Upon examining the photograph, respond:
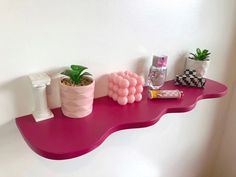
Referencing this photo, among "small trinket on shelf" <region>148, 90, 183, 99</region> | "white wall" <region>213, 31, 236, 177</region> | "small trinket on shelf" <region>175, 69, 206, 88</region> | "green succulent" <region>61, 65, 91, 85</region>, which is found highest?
"green succulent" <region>61, 65, 91, 85</region>

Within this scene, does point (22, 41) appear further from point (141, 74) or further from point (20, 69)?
point (141, 74)

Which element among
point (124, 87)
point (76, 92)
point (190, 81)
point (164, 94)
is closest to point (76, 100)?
point (76, 92)

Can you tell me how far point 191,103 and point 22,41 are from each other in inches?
21.4

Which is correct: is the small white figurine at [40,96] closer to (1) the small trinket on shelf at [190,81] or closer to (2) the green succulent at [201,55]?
(1) the small trinket on shelf at [190,81]

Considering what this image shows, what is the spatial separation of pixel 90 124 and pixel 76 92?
0.10 m

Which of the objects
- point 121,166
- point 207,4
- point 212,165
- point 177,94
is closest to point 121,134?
point 121,166

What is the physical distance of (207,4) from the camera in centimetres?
89

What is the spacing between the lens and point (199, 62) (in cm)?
88

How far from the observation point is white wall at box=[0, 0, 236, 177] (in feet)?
1.80

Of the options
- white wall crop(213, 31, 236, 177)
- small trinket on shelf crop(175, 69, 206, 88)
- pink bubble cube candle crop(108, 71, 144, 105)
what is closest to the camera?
pink bubble cube candle crop(108, 71, 144, 105)

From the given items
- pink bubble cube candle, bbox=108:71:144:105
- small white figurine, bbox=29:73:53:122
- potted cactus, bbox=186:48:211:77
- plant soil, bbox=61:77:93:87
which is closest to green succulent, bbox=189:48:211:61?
potted cactus, bbox=186:48:211:77

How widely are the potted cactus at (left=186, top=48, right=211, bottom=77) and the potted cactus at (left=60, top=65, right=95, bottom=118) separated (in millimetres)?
467

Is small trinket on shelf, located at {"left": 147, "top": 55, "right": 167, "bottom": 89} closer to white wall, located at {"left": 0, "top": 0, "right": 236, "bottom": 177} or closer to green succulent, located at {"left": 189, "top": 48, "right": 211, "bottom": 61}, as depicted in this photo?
white wall, located at {"left": 0, "top": 0, "right": 236, "bottom": 177}

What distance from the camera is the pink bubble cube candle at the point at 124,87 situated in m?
0.68
